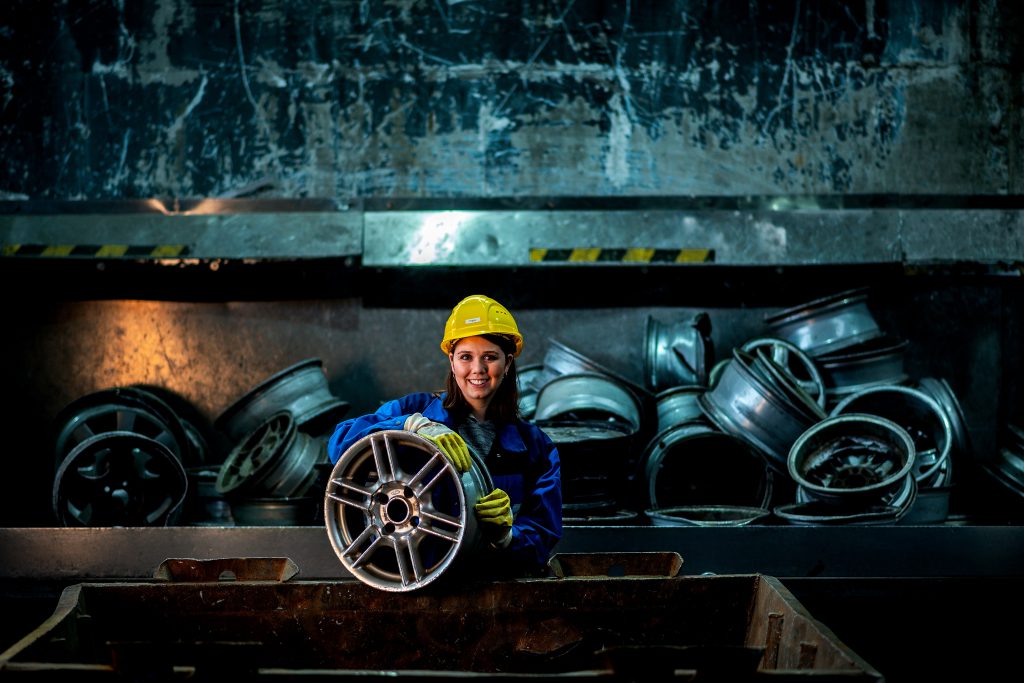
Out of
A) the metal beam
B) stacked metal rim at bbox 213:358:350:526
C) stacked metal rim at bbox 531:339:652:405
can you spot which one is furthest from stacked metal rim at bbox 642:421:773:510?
stacked metal rim at bbox 213:358:350:526

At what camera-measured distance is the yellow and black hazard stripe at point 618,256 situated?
498cm

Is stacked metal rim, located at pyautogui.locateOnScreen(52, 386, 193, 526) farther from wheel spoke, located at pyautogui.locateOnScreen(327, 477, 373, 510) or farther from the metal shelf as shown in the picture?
wheel spoke, located at pyautogui.locateOnScreen(327, 477, 373, 510)

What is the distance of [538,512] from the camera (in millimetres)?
2580

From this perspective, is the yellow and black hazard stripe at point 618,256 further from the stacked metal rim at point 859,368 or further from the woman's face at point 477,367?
the woman's face at point 477,367

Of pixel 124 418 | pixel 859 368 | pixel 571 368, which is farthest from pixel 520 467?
pixel 124 418

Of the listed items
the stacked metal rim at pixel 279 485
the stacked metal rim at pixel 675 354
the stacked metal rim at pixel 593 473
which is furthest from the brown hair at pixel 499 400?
the stacked metal rim at pixel 675 354

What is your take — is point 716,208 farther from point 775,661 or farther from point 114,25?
point 114,25

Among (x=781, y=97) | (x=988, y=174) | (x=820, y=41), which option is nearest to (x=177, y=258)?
(x=781, y=97)

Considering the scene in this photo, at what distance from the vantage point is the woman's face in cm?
259

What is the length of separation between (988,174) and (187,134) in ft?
15.8

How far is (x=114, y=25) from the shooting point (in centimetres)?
546

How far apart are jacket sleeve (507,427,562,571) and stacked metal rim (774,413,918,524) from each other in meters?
1.69

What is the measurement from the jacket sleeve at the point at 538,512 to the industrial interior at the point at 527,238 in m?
1.59

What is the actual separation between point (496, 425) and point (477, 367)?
200 millimetres
